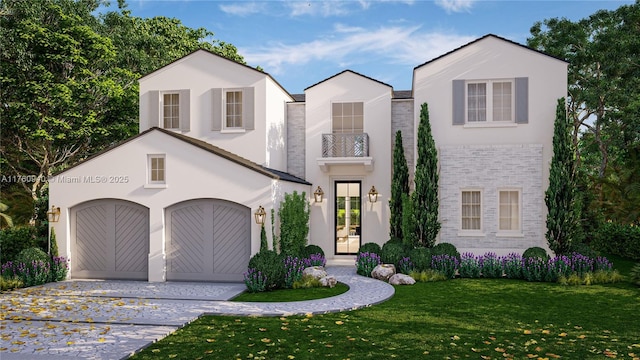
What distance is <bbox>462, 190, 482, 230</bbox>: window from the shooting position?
16.1 m

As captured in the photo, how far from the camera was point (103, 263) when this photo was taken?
1452 centimetres

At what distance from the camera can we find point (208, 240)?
14.0 metres

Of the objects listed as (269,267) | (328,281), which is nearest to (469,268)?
(328,281)

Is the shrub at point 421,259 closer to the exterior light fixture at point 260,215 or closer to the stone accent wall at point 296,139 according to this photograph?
the exterior light fixture at point 260,215

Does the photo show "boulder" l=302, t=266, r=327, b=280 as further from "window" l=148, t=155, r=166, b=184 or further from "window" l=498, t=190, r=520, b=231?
"window" l=498, t=190, r=520, b=231

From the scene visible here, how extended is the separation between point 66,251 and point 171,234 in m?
3.40

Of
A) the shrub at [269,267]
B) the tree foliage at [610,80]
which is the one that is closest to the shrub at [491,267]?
the shrub at [269,267]

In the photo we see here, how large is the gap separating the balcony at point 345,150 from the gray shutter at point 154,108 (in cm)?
643

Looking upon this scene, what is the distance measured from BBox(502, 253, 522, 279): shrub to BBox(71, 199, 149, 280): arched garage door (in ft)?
36.8

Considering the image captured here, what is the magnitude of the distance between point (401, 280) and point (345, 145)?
19.1 feet

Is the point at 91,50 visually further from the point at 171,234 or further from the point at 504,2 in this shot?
the point at 504,2

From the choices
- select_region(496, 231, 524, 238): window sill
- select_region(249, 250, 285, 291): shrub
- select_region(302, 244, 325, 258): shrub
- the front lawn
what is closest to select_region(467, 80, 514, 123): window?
select_region(496, 231, 524, 238): window sill

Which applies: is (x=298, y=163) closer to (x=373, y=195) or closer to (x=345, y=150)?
(x=345, y=150)

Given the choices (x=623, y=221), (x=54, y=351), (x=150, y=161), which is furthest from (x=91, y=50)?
(x=623, y=221)
